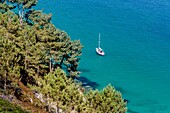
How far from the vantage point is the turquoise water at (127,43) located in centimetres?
7706

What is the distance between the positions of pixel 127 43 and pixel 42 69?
164 ft

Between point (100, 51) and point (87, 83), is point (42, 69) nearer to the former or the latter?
point (87, 83)

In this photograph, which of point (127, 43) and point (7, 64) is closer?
point (7, 64)

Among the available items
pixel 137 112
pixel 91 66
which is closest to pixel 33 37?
pixel 137 112

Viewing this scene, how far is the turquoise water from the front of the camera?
77062mm

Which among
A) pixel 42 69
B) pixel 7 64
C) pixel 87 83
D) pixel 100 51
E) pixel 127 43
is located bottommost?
pixel 7 64

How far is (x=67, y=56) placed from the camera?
58156 mm

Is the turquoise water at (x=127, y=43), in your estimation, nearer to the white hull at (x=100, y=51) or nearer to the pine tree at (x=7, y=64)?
the white hull at (x=100, y=51)

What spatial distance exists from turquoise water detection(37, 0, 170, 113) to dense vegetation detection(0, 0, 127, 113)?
2286 cm

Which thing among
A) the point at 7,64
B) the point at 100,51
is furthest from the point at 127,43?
the point at 7,64

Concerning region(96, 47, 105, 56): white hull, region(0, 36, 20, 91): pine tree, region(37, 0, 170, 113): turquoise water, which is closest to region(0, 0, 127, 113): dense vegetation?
region(0, 36, 20, 91): pine tree

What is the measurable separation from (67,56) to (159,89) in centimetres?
3148

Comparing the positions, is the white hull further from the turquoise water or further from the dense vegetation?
the dense vegetation

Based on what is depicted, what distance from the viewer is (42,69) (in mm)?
54812
